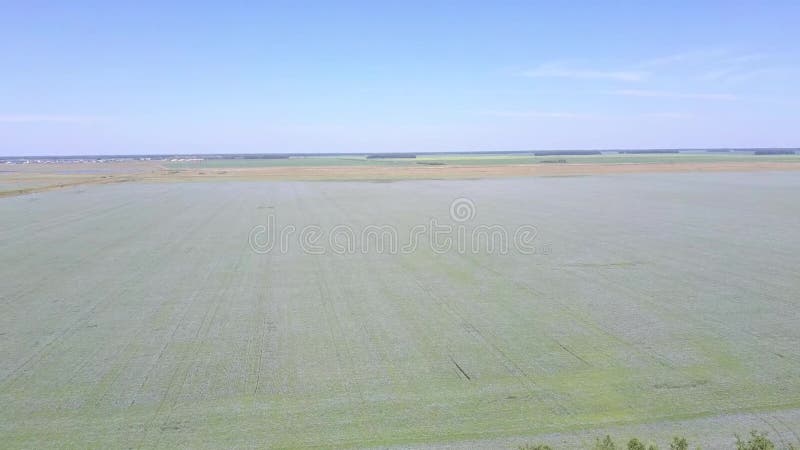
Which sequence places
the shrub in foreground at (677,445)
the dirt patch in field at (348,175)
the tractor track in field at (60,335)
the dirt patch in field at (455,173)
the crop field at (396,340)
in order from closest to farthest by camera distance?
the shrub in foreground at (677,445) → the crop field at (396,340) → the tractor track in field at (60,335) → the dirt patch in field at (348,175) → the dirt patch in field at (455,173)

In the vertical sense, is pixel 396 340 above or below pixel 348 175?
above

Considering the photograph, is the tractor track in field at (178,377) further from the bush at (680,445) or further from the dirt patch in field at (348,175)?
the dirt patch in field at (348,175)

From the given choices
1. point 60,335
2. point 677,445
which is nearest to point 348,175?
point 60,335

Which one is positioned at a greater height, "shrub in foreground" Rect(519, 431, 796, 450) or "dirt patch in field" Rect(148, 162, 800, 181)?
"shrub in foreground" Rect(519, 431, 796, 450)

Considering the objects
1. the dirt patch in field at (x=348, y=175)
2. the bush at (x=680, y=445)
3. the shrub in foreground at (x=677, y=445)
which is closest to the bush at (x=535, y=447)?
the shrub in foreground at (x=677, y=445)

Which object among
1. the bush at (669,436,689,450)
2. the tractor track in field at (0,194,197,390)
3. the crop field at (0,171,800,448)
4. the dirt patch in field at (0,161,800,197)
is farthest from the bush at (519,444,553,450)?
the dirt patch in field at (0,161,800,197)

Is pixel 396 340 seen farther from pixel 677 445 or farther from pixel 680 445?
pixel 680 445

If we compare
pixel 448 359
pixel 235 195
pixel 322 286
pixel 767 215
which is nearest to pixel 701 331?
pixel 448 359

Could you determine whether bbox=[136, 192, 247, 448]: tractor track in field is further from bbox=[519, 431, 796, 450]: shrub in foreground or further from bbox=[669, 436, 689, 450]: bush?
bbox=[669, 436, 689, 450]: bush
